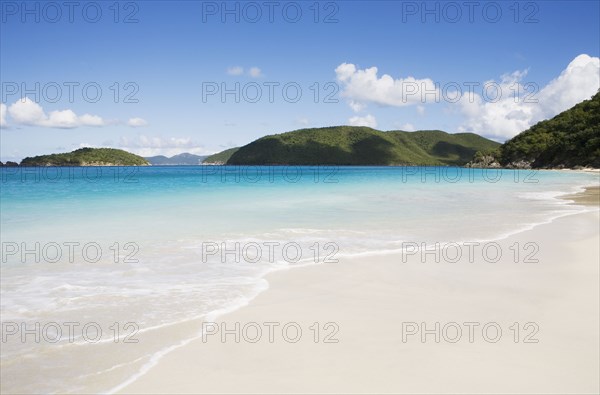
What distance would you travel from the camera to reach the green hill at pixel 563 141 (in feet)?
290

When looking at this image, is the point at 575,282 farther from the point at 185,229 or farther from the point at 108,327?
Result: the point at 185,229

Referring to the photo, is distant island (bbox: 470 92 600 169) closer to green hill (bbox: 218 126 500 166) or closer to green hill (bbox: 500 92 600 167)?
green hill (bbox: 500 92 600 167)

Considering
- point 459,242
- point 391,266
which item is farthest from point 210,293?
point 459,242

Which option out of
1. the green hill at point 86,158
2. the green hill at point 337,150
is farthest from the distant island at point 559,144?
the green hill at point 86,158

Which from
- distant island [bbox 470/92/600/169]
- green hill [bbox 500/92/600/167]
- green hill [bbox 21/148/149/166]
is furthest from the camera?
green hill [bbox 21/148/149/166]

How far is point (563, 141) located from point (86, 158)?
165963 millimetres

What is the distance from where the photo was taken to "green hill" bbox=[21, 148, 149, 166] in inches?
6954

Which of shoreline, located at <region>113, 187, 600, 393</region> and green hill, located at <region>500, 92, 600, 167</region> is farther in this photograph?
green hill, located at <region>500, 92, 600, 167</region>

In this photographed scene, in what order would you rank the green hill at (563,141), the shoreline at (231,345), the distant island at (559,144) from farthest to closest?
1. the distant island at (559,144)
2. the green hill at (563,141)
3. the shoreline at (231,345)

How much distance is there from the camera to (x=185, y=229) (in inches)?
483

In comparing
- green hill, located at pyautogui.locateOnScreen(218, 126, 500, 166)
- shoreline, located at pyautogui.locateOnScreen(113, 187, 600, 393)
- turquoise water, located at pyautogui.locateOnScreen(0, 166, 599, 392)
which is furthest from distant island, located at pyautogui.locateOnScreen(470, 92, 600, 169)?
shoreline, located at pyautogui.locateOnScreen(113, 187, 600, 393)

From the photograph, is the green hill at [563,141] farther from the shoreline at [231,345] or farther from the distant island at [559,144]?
the shoreline at [231,345]

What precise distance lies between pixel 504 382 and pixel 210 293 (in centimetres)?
374

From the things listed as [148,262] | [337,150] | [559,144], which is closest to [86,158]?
[337,150]
